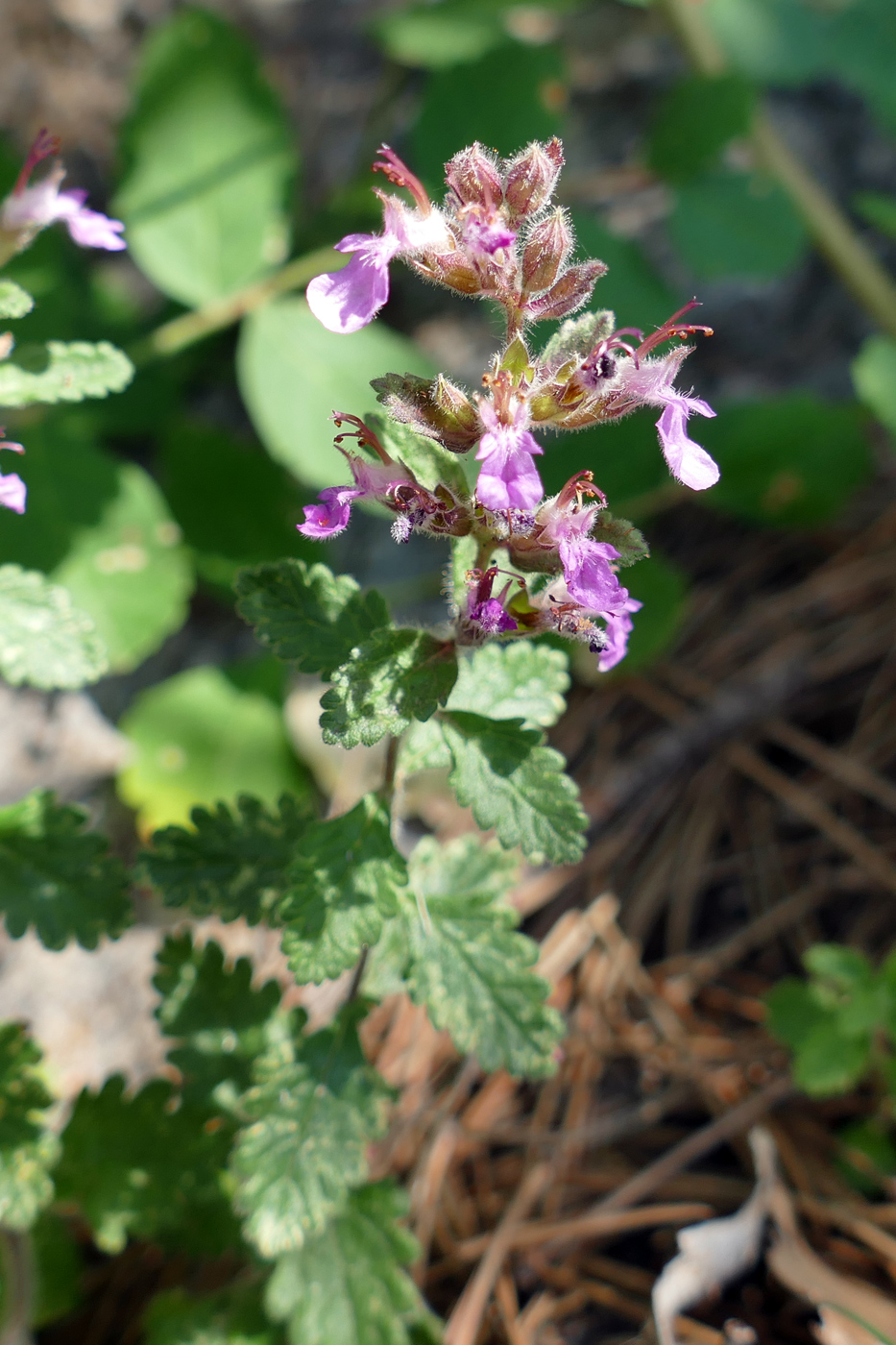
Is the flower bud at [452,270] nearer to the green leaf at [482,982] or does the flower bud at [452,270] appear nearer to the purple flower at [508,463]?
the purple flower at [508,463]

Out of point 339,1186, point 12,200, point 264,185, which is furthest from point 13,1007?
point 264,185

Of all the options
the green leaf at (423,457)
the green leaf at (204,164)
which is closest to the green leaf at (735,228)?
the green leaf at (204,164)

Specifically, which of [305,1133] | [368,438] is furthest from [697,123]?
[305,1133]

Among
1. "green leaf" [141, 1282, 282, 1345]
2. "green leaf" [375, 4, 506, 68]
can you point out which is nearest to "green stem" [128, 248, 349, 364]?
"green leaf" [375, 4, 506, 68]

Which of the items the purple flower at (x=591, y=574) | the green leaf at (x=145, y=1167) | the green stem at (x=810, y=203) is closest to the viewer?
the purple flower at (x=591, y=574)

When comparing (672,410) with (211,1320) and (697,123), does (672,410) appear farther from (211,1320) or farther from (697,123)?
(697,123)
